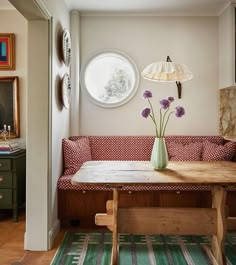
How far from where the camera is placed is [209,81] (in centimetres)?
379

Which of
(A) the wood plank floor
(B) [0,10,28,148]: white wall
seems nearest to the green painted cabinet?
(A) the wood plank floor

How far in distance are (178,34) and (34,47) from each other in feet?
6.56

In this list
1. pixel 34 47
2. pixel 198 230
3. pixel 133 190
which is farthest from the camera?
pixel 133 190

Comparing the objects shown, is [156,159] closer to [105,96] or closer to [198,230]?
[198,230]

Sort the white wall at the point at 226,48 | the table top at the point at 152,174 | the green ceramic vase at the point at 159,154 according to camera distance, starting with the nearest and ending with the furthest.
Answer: the table top at the point at 152,174
the green ceramic vase at the point at 159,154
the white wall at the point at 226,48

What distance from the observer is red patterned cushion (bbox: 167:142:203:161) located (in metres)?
3.39

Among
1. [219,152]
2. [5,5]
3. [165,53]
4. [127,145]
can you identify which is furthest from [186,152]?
[5,5]

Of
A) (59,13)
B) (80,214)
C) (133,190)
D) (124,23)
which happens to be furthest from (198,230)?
(124,23)

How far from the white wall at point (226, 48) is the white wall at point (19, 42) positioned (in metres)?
2.42

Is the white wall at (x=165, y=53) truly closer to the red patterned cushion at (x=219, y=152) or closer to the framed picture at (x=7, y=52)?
the red patterned cushion at (x=219, y=152)

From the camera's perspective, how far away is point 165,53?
3783 millimetres

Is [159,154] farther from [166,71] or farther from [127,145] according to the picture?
[127,145]

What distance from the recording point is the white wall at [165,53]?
3781mm

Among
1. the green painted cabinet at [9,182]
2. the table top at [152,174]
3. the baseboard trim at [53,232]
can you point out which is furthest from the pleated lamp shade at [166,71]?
the green painted cabinet at [9,182]
